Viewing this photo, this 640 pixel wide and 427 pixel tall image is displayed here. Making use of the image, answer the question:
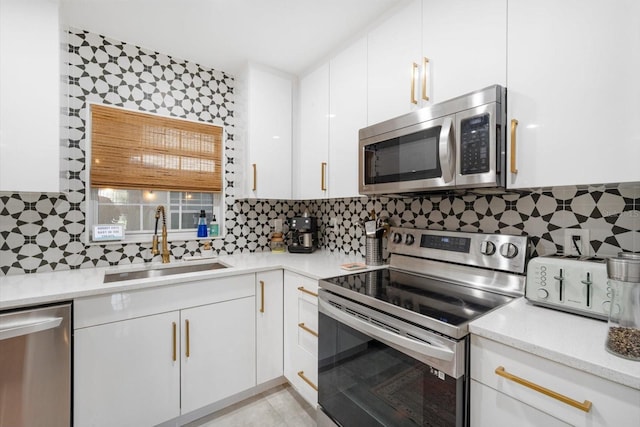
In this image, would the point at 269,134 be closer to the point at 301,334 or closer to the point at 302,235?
the point at 302,235

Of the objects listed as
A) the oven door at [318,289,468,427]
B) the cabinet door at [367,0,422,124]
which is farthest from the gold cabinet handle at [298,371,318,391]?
the cabinet door at [367,0,422,124]

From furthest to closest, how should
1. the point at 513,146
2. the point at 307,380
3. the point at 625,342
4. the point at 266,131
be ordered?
the point at 266,131 → the point at 307,380 → the point at 513,146 → the point at 625,342

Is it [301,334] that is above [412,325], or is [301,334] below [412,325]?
below

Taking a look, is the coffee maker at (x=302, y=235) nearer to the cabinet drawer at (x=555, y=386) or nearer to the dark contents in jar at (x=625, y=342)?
the cabinet drawer at (x=555, y=386)

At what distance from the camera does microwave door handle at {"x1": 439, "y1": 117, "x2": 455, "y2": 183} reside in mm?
1244

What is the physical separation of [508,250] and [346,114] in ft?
4.11

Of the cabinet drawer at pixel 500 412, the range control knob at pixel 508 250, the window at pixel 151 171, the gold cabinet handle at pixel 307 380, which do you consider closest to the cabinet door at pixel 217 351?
the gold cabinet handle at pixel 307 380

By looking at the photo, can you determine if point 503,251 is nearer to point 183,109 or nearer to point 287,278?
point 287,278

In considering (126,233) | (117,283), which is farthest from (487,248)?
(126,233)

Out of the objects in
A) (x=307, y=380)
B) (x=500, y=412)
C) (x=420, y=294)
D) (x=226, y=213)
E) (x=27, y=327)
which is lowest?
(x=307, y=380)

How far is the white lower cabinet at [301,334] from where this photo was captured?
5.58 feet

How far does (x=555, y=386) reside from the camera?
775mm

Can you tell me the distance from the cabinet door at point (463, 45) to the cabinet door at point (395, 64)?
2.6 inches

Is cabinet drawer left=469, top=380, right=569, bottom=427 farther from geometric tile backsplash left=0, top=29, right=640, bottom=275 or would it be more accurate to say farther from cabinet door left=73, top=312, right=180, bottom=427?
cabinet door left=73, top=312, right=180, bottom=427
